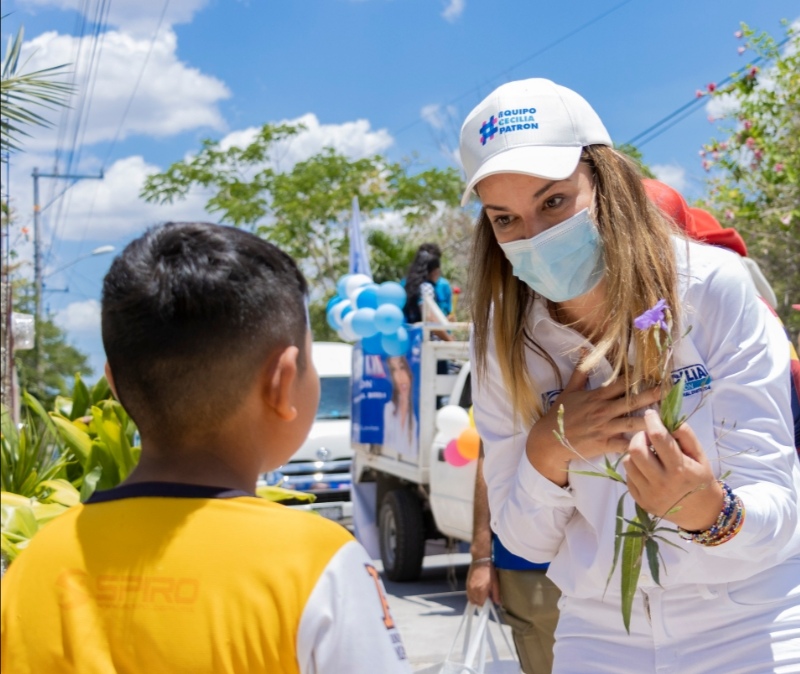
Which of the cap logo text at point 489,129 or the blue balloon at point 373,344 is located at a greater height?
the cap logo text at point 489,129

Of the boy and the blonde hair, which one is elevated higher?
the blonde hair

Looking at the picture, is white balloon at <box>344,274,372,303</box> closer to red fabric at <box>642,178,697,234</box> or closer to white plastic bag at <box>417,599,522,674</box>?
white plastic bag at <box>417,599,522,674</box>

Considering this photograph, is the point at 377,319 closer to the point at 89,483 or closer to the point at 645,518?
the point at 89,483

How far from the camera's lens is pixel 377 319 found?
9.53 m

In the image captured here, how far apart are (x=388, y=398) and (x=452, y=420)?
2.07m

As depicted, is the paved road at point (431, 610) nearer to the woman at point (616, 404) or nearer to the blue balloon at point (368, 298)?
the blue balloon at point (368, 298)

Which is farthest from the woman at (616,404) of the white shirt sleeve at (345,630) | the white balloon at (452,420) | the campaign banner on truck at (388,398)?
the campaign banner on truck at (388,398)

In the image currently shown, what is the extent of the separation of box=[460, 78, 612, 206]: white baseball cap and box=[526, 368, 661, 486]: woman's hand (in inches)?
17.5

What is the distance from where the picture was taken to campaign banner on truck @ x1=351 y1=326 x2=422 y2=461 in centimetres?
930

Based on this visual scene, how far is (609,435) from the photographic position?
7.09ft

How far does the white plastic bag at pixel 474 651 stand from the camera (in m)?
3.33

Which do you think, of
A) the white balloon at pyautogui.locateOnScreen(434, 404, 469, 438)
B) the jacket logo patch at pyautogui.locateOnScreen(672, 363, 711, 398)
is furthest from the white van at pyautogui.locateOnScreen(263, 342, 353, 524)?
the jacket logo patch at pyautogui.locateOnScreen(672, 363, 711, 398)

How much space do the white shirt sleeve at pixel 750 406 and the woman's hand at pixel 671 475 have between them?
0.33 ft

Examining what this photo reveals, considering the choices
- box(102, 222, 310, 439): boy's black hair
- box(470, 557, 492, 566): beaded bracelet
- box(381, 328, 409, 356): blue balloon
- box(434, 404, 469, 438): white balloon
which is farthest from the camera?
box(381, 328, 409, 356): blue balloon
